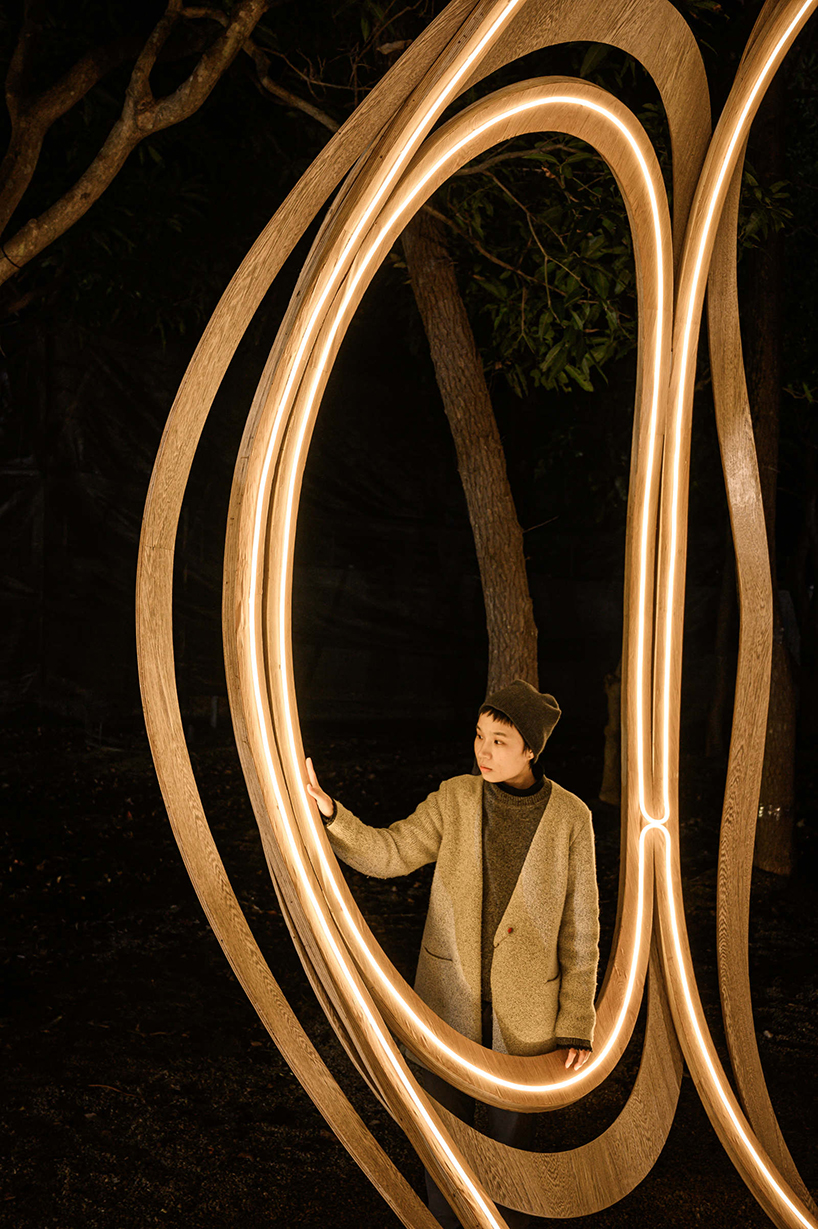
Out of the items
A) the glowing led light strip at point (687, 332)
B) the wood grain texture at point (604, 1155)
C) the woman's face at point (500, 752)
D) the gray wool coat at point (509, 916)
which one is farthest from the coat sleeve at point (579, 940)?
the glowing led light strip at point (687, 332)

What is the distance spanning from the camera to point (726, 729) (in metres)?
9.38

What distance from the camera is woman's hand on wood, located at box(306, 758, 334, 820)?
2428 mm

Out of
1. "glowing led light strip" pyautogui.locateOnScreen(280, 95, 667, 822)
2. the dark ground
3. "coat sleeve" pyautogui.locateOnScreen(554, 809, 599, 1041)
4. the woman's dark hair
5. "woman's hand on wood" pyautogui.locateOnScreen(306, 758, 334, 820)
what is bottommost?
the dark ground

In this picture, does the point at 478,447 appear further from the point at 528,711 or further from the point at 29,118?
the point at 528,711

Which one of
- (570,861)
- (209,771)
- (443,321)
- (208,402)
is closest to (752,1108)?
(570,861)

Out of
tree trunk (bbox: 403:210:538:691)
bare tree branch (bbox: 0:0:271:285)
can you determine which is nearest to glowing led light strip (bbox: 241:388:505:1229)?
bare tree branch (bbox: 0:0:271:285)

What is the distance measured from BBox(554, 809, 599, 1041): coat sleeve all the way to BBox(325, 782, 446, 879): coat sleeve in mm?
381

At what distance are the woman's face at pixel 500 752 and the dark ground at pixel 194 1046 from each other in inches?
66.9

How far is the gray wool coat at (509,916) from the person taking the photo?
2635mm

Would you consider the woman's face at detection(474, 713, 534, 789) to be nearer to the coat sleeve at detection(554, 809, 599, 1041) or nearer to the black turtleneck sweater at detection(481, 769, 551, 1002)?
the black turtleneck sweater at detection(481, 769, 551, 1002)

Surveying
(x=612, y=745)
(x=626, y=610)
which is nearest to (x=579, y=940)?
(x=626, y=610)

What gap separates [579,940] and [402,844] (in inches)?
21.6

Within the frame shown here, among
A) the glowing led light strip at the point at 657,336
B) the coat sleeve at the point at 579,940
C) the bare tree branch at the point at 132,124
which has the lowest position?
the coat sleeve at the point at 579,940

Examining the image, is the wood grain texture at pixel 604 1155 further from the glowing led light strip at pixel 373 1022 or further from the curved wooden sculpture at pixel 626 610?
the glowing led light strip at pixel 373 1022
